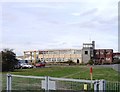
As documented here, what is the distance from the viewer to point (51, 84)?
276 inches


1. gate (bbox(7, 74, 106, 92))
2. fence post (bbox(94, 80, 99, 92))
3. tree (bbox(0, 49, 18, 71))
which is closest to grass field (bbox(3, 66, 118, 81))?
tree (bbox(0, 49, 18, 71))

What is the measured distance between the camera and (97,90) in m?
5.88

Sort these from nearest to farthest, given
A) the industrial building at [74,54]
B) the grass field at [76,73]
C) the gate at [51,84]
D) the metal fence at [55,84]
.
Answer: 1. the metal fence at [55,84]
2. the gate at [51,84]
3. the grass field at [76,73]
4. the industrial building at [74,54]

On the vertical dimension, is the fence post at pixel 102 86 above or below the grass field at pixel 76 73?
above

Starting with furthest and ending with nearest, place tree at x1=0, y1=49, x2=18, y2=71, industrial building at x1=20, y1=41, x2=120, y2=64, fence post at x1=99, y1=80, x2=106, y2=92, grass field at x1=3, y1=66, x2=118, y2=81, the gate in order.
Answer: industrial building at x1=20, y1=41, x2=120, y2=64 < tree at x1=0, y1=49, x2=18, y2=71 < grass field at x1=3, y1=66, x2=118, y2=81 < the gate < fence post at x1=99, y1=80, x2=106, y2=92

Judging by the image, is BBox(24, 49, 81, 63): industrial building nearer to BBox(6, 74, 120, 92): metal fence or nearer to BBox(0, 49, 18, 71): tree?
BBox(0, 49, 18, 71): tree

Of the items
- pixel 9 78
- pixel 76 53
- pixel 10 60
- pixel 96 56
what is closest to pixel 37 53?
pixel 76 53

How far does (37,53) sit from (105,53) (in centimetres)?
2297

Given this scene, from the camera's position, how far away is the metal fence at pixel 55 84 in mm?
5930

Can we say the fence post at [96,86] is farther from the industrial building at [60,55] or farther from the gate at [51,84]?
the industrial building at [60,55]

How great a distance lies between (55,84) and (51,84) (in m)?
0.10

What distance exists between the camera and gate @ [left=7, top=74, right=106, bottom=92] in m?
6.10

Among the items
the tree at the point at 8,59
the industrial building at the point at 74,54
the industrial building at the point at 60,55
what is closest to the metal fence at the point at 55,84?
the tree at the point at 8,59

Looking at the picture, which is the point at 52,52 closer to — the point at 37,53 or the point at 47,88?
the point at 37,53
